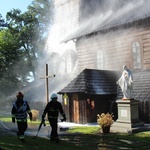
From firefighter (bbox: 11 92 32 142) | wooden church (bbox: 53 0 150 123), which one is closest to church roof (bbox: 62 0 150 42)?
wooden church (bbox: 53 0 150 123)

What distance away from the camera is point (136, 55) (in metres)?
20.2

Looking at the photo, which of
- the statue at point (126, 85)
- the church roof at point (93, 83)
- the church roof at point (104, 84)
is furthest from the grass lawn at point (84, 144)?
the church roof at point (93, 83)

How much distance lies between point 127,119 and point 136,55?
23.4 feet

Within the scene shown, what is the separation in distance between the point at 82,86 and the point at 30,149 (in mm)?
10015

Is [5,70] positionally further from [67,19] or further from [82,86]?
[82,86]

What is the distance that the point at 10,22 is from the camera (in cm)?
4359

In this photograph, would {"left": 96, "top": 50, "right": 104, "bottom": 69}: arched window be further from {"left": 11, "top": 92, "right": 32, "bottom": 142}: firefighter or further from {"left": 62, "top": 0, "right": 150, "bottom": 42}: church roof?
{"left": 11, "top": 92, "right": 32, "bottom": 142}: firefighter

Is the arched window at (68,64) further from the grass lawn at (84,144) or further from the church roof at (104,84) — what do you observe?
the grass lawn at (84,144)

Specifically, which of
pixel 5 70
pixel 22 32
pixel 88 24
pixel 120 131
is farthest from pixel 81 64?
pixel 22 32

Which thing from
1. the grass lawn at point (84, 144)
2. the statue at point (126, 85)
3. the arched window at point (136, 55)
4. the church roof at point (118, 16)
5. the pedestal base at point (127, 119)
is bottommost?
the grass lawn at point (84, 144)

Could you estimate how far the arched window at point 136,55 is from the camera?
2002 centimetres

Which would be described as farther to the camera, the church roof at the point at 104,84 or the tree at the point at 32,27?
the tree at the point at 32,27

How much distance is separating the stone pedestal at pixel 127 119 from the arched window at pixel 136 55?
6066 millimetres

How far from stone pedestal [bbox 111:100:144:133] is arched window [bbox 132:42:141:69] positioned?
19.9 ft
